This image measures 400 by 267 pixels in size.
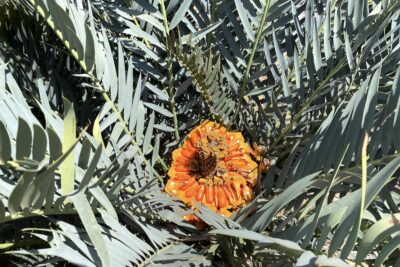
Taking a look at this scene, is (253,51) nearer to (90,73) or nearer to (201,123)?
(201,123)

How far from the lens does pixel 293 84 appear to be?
1135mm

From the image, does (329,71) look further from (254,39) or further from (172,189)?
(172,189)

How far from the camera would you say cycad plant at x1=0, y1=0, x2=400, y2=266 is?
0.69 m

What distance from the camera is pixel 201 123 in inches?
41.8

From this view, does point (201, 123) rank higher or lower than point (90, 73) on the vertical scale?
lower

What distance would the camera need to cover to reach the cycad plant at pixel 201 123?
2.26 feet

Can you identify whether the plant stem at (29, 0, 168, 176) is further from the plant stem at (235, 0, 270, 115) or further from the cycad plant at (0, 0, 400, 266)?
the plant stem at (235, 0, 270, 115)

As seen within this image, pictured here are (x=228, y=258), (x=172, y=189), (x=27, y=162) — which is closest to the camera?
(x=27, y=162)

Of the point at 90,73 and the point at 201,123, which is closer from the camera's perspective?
the point at 90,73

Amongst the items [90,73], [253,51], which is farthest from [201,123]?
[90,73]


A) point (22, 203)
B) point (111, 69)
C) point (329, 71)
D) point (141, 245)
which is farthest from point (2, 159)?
point (329, 71)

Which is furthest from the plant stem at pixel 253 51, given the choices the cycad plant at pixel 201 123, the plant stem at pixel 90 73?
the plant stem at pixel 90 73

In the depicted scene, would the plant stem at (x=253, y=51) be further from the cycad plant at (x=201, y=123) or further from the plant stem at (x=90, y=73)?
the plant stem at (x=90, y=73)

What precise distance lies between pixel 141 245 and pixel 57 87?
0.43m
